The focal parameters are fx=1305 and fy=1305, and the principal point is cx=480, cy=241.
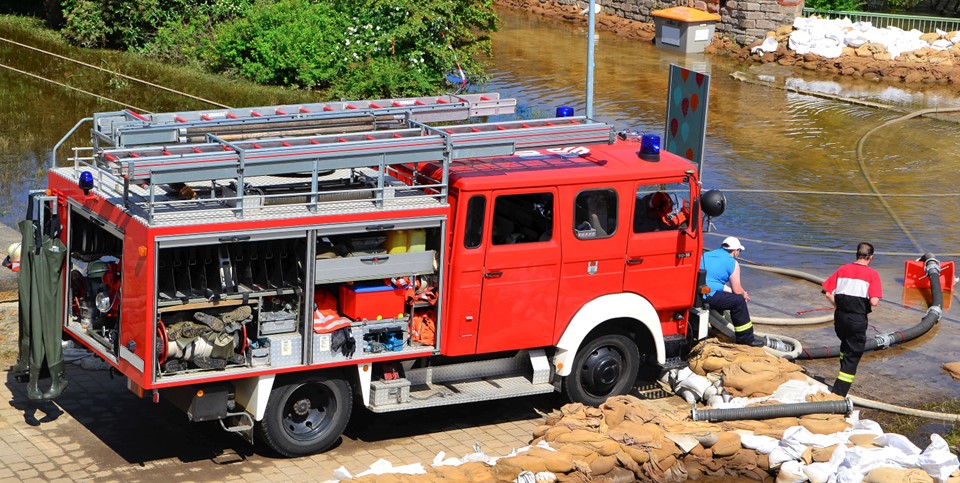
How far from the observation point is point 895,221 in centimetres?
1861

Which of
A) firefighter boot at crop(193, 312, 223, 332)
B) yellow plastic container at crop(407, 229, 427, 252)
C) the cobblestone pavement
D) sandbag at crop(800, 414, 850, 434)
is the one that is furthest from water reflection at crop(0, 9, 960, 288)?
firefighter boot at crop(193, 312, 223, 332)

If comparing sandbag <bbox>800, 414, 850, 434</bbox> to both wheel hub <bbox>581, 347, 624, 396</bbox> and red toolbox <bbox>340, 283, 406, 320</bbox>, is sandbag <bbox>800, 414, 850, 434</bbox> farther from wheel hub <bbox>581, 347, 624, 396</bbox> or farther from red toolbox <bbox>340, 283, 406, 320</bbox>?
red toolbox <bbox>340, 283, 406, 320</bbox>

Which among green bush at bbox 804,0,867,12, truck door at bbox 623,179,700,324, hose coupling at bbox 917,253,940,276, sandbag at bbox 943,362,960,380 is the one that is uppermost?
green bush at bbox 804,0,867,12

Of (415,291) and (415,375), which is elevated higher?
(415,291)

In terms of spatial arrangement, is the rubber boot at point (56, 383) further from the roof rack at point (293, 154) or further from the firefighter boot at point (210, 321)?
the roof rack at point (293, 154)

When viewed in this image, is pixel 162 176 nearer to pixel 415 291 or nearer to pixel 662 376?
pixel 415 291

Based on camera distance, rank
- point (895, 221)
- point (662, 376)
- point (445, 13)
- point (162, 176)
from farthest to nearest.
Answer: point (445, 13) < point (895, 221) < point (662, 376) < point (162, 176)

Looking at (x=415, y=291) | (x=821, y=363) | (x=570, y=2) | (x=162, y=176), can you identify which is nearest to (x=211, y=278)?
(x=162, y=176)

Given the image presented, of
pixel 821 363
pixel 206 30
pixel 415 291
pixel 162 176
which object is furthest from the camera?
pixel 206 30

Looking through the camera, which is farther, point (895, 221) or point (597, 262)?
point (895, 221)

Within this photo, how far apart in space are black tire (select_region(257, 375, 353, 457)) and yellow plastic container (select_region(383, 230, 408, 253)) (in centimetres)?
110

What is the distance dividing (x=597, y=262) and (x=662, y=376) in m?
1.73

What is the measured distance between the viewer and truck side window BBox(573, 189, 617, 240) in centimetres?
1080

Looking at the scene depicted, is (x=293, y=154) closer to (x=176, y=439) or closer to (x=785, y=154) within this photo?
(x=176, y=439)
